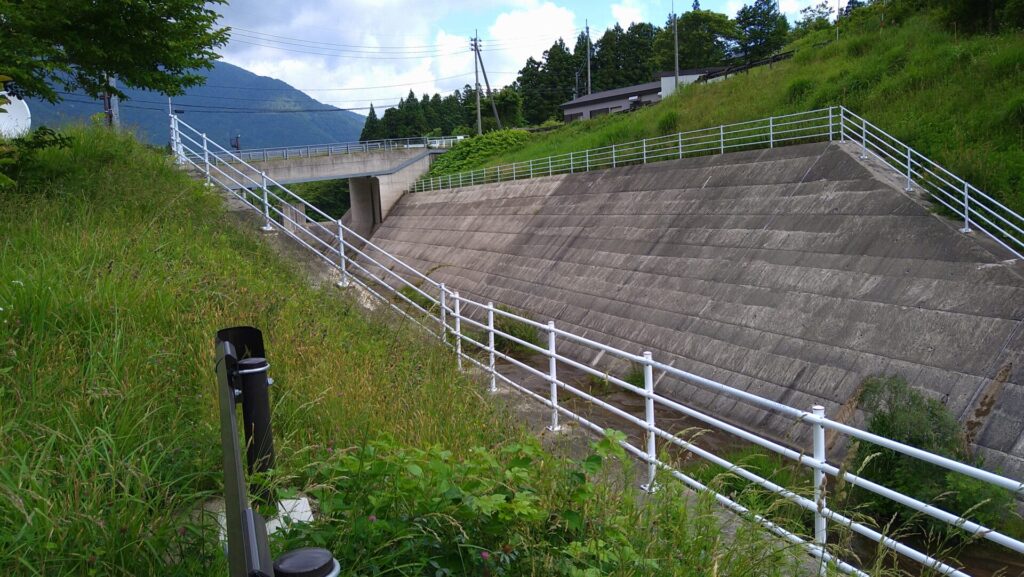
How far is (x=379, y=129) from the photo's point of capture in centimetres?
9888

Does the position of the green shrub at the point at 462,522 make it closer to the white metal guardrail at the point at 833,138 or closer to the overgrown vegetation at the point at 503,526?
the overgrown vegetation at the point at 503,526

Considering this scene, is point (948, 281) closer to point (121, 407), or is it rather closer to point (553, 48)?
point (121, 407)

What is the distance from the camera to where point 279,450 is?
364 cm

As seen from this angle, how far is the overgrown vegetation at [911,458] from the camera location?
691cm

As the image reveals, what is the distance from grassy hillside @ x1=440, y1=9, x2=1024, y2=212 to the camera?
13.7 m

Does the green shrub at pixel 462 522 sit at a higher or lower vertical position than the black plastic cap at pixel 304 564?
lower

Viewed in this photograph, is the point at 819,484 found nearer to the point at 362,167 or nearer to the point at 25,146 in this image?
the point at 25,146

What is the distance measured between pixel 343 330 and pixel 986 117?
13999mm

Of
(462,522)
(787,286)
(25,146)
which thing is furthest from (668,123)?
(462,522)

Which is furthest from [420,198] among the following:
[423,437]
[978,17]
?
[423,437]

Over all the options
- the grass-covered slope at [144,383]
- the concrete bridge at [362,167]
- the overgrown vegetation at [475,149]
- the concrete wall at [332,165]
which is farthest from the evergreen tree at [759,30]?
the grass-covered slope at [144,383]

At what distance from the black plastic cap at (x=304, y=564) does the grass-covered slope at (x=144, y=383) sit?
1026 mm

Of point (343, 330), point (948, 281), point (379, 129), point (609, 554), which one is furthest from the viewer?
point (379, 129)

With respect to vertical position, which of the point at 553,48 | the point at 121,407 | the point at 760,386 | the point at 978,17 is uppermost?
the point at 553,48
